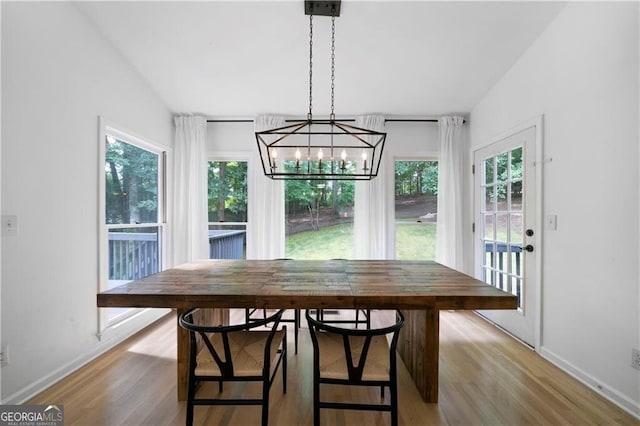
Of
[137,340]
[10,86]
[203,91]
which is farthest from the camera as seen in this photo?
[203,91]

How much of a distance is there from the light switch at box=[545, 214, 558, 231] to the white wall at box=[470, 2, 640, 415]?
32 mm

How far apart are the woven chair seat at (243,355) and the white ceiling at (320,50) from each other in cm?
244

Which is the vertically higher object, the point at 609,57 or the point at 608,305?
the point at 609,57

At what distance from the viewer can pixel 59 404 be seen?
181 centimetres

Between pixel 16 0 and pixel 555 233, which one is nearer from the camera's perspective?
pixel 16 0

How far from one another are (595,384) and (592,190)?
Result: 1.32 m

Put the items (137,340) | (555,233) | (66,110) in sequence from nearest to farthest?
1. (66,110)
2. (555,233)
3. (137,340)

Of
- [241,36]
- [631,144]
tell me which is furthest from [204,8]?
[631,144]

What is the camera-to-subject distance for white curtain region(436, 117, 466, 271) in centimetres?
359

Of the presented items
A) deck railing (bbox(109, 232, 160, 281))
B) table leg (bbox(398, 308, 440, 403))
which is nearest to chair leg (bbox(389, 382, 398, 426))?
table leg (bbox(398, 308, 440, 403))

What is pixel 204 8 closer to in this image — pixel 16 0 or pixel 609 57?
pixel 16 0

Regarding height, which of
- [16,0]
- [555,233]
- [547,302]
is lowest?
[547,302]

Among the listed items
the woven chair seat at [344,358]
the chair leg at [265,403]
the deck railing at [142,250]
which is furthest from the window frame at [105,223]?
the woven chair seat at [344,358]

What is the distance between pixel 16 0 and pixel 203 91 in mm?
1575
